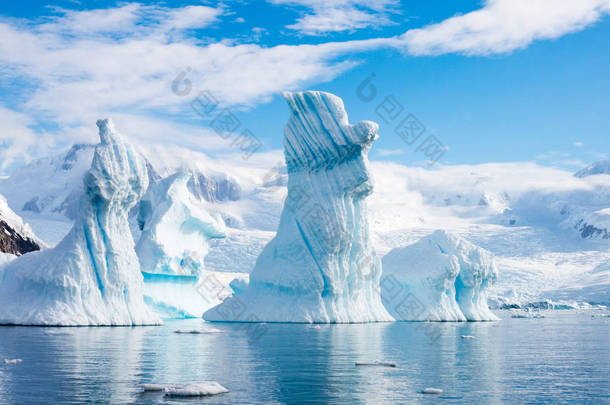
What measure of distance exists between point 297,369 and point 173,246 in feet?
85.9

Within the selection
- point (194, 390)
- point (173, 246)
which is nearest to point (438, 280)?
point (173, 246)

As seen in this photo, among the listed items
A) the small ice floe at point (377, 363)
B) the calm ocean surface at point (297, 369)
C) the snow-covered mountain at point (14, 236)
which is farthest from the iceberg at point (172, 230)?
the small ice floe at point (377, 363)

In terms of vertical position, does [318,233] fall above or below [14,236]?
below

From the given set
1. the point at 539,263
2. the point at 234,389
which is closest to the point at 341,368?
the point at 234,389

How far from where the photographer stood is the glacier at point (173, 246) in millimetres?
36312

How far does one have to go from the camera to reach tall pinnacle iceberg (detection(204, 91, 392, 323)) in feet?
94.3

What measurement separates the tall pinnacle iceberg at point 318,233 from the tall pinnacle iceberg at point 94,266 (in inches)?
237

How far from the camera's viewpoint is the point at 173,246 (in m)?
37.8

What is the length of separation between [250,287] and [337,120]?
803 centimetres

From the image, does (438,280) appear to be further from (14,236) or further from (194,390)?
(194,390)

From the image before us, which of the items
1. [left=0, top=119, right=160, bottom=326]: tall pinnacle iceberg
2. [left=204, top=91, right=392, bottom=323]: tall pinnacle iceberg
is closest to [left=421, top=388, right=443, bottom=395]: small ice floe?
[left=0, top=119, right=160, bottom=326]: tall pinnacle iceberg

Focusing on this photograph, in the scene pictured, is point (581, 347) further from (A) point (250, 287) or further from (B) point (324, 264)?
(A) point (250, 287)

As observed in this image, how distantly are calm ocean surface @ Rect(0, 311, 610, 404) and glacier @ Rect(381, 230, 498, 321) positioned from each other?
15.0 meters

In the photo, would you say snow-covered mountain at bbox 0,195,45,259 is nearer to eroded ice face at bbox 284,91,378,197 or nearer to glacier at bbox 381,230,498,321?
eroded ice face at bbox 284,91,378,197
